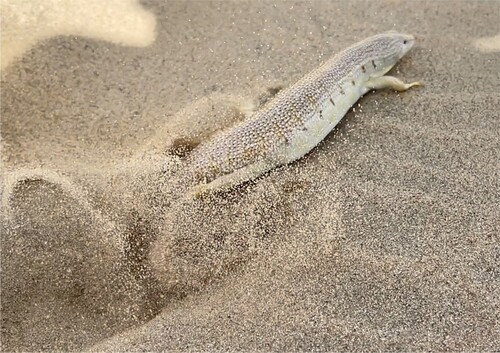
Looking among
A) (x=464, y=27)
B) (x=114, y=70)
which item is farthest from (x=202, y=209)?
(x=464, y=27)

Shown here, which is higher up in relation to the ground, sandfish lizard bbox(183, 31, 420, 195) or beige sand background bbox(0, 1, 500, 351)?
→ sandfish lizard bbox(183, 31, 420, 195)

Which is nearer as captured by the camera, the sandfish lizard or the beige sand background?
the beige sand background

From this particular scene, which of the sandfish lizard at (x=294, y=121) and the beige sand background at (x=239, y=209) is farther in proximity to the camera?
the sandfish lizard at (x=294, y=121)

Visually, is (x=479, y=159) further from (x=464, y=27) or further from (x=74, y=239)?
(x=74, y=239)

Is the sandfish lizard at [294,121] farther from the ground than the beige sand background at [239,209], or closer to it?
farther from the ground
